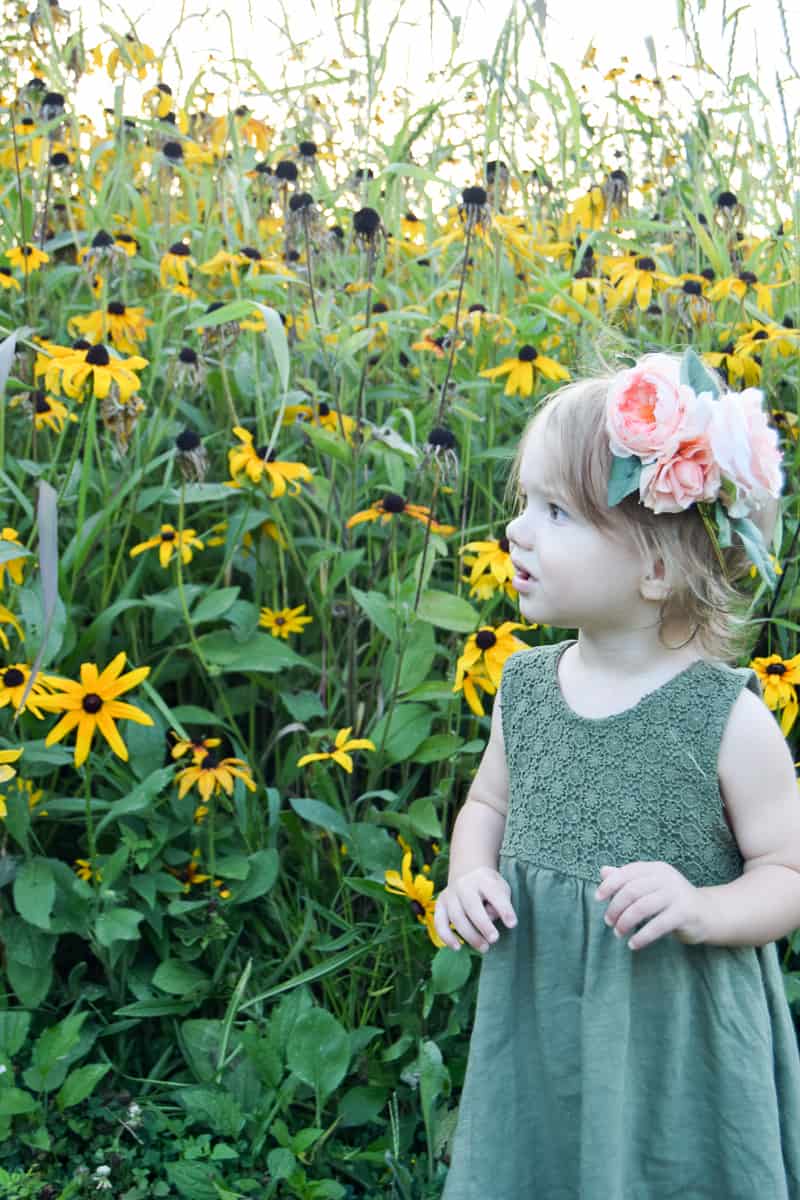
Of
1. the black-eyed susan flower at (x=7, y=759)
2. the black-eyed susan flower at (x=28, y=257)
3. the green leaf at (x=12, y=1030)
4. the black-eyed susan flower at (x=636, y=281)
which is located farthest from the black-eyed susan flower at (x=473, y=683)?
the black-eyed susan flower at (x=28, y=257)

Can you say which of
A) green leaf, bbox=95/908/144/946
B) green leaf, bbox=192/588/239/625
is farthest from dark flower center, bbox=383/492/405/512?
green leaf, bbox=95/908/144/946

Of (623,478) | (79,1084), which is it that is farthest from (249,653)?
(623,478)

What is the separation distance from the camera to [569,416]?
104cm

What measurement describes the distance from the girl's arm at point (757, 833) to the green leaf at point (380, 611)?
0.56 meters

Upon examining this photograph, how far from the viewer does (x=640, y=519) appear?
102cm

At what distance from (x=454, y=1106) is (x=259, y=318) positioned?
3.59 feet

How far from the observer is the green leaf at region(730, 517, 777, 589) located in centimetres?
98

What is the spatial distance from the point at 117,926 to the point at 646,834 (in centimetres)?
62

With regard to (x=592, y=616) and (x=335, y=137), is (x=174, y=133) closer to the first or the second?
(x=335, y=137)

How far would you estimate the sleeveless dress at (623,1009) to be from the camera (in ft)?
3.38

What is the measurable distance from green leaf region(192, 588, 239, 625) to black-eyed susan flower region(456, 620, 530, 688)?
0.30m

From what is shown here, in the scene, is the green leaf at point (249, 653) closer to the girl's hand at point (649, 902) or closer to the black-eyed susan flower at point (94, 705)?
the black-eyed susan flower at point (94, 705)

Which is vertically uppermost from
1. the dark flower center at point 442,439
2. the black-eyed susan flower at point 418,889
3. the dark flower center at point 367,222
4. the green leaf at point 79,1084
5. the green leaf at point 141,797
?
the dark flower center at point 367,222

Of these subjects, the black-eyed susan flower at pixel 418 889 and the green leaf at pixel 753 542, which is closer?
the green leaf at pixel 753 542
